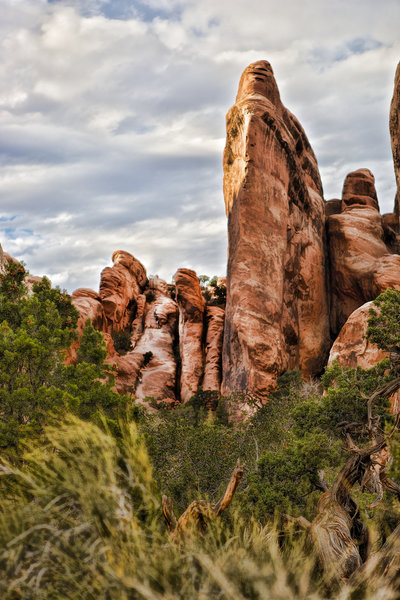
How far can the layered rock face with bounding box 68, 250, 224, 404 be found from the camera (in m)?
36.1

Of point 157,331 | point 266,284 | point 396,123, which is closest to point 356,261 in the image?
point 266,284

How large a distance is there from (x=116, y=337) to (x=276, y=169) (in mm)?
21208

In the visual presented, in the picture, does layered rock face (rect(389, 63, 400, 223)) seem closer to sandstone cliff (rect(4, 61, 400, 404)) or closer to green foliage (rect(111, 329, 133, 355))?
sandstone cliff (rect(4, 61, 400, 404))

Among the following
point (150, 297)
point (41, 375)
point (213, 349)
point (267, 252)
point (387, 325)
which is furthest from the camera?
point (150, 297)

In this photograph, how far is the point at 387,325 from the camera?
894cm

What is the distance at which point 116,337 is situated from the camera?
42.8m

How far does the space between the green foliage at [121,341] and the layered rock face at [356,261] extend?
1873cm

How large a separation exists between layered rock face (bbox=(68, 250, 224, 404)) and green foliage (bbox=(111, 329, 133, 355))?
0.74ft

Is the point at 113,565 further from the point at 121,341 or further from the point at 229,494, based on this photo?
the point at 121,341

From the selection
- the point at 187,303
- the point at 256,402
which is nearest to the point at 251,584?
the point at 256,402

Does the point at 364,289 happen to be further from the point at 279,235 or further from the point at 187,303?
the point at 187,303

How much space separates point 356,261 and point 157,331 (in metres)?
19.8

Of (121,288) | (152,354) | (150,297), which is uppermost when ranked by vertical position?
(150,297)

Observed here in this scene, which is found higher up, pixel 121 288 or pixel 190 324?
pixel 121 288
